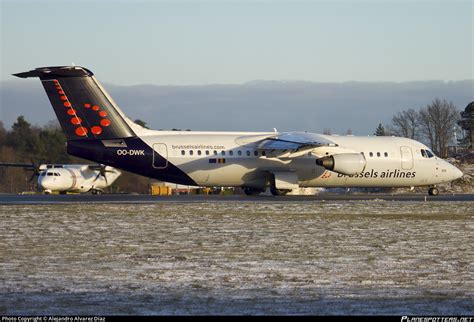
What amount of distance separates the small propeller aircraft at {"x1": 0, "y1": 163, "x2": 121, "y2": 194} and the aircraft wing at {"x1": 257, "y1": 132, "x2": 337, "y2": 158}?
25.9 metres

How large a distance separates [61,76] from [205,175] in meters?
8.90

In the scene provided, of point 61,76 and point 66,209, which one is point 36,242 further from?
point 61,76

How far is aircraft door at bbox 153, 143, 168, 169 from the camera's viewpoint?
144ft

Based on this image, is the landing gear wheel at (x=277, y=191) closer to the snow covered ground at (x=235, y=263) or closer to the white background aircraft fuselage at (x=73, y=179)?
the snow covered ground at (x=235, y=263)

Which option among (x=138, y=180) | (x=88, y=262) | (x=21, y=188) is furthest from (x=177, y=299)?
(x=21, y=188)

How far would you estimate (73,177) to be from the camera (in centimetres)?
7088

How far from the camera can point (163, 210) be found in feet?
108

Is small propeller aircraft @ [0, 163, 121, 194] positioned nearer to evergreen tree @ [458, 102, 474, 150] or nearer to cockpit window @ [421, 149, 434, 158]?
cockpit window @ [421, 149, 434, 158]

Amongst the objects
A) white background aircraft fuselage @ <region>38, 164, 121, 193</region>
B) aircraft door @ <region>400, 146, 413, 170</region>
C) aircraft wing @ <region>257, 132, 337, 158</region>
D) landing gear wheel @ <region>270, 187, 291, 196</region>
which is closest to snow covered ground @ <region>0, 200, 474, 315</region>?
aircraft wing @ <region>257, 132, 337, 158</region>

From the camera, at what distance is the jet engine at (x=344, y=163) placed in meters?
44.8

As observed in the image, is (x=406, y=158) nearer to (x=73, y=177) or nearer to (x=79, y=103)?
(x=79, y=103)

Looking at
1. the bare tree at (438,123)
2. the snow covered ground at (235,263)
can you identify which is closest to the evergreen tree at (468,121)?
the bare tree at (438,123)

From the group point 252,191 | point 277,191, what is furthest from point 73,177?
point 277,191

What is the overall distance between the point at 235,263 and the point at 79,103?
26.5m
